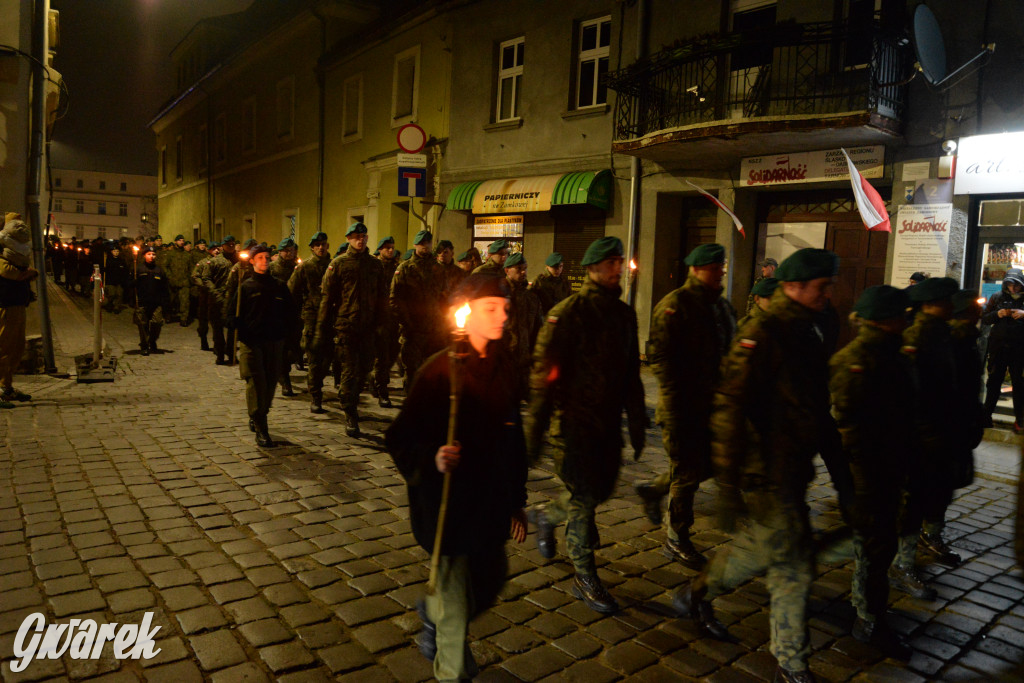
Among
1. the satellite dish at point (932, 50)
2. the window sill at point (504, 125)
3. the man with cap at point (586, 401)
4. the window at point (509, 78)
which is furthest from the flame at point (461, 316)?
the window at point (509, 78)

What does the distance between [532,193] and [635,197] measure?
249cm

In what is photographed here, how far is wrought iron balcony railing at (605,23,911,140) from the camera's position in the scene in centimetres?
1077

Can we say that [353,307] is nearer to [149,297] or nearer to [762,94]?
[149,297]

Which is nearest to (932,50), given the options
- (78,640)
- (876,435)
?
(876,435)

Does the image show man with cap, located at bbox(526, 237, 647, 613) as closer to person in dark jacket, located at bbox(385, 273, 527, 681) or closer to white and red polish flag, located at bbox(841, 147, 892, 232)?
person in dark jacket, located at bbox(385, 273, 527, 681)

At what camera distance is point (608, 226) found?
1523 cm

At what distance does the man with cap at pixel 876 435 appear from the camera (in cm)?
353

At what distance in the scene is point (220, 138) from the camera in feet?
113

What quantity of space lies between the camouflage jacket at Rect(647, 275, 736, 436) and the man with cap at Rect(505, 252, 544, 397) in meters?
4.91

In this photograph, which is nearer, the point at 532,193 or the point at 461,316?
the point at 461,316

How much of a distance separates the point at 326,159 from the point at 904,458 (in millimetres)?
23318

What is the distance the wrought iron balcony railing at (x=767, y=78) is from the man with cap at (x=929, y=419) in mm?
6968

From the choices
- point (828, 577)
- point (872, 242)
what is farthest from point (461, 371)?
point (872, 242)

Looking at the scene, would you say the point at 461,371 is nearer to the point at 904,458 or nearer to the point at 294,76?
the point at 904,458
